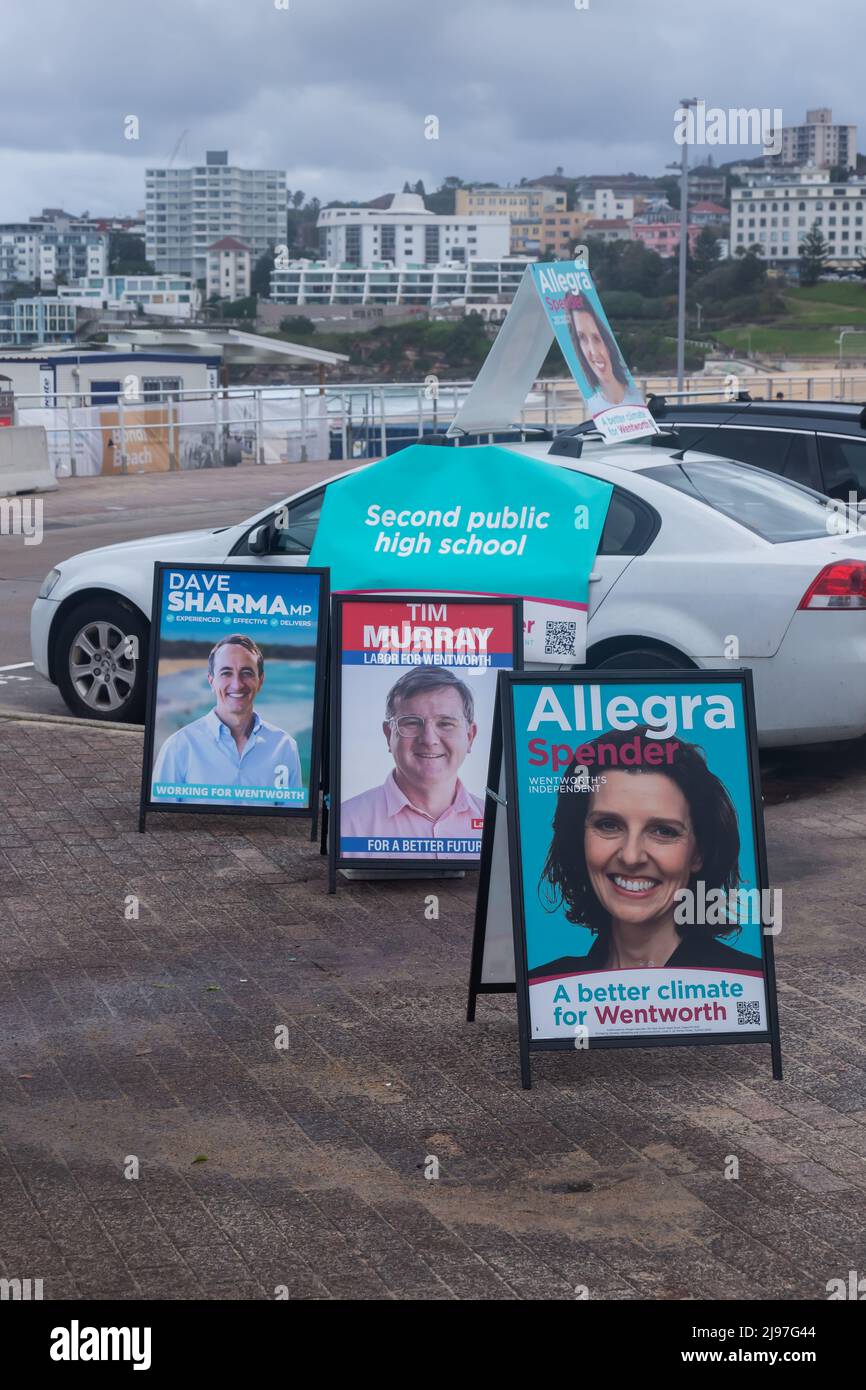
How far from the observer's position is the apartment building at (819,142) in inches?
5728

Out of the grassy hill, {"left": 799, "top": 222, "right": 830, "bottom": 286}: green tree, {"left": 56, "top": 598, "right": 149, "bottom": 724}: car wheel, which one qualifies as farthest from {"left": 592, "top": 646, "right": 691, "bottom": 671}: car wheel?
{"left": 799, "top": 222, "right": 830, "bottom": 286}: green tree

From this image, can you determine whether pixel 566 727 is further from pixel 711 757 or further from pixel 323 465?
pixel 323 465

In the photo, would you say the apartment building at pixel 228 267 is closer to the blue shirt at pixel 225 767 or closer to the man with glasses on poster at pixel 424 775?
the blue shirt at pixel 225 767

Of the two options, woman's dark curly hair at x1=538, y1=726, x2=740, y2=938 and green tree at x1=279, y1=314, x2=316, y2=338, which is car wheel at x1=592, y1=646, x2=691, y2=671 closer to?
woman's dark curly hair at x1=538, y1=726, x2=740, y2=938

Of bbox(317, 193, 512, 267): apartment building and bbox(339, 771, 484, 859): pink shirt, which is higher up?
bbox(317, 193, 512, 267): apartment building

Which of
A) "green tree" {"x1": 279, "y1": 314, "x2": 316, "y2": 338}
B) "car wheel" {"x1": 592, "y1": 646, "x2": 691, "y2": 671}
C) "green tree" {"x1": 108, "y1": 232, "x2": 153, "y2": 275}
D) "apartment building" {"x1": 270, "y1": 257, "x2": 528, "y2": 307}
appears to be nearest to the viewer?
"car wheel" {"x1": 592, "y1": 646, "x2": 691, "y2": 671}

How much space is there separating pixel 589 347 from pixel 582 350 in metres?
0.09

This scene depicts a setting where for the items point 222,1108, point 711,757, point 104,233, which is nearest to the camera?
point 222,1108

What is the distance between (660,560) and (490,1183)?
444cm

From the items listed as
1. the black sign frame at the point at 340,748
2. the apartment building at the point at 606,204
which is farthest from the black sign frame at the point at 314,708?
the apartment building at the point at 606,204

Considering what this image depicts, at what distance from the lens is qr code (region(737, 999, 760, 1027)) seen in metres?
5.26

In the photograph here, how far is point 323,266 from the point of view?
98.3 m

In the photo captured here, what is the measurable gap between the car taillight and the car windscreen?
384 mm

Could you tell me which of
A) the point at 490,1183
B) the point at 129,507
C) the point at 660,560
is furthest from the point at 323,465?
the point at 490,1183
